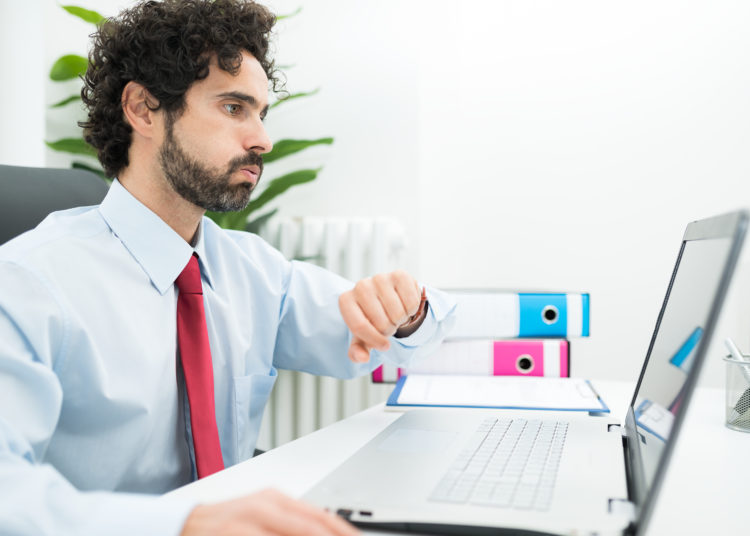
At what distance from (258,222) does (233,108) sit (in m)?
0.68

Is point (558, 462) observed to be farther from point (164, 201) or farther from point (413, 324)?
point (164, 201)

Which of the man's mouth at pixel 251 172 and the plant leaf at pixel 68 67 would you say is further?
the plant leaf at pixel 68 67

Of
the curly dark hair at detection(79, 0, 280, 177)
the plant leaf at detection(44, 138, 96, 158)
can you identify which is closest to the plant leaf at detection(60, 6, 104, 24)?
the plant leaf at detection(44, 138, 96, 158)

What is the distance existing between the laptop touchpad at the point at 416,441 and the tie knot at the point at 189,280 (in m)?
0.32

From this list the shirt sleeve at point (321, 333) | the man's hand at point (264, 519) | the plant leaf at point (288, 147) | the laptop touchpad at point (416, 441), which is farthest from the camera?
the plant leaf at point (288, 147)

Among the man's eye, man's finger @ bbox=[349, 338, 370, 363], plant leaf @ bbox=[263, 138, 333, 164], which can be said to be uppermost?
plant leaf @ bbox=[263, 138, 333, 164]

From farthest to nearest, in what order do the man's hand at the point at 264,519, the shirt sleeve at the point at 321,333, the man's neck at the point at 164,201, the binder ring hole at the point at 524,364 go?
1. the binder ring hole at the point at 524,364
2. the shirt sleeve at the point at 321,333
3. the man's neck at the point at 164,201
4. the man's hand at the point at 264,519

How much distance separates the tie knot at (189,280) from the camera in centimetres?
79

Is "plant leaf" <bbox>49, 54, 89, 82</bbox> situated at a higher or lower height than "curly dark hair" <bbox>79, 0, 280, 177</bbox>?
higher

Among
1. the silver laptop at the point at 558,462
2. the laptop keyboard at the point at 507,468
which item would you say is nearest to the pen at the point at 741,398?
the silver laptop at the point at 558,462

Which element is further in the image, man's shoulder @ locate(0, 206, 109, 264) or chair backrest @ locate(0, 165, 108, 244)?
chair backrest @ locate(0, 165, 108, 244)

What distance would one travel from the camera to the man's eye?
3.03 feet

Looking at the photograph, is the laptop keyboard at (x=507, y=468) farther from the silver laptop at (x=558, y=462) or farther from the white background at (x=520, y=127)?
the white background at (x=520, y=127)

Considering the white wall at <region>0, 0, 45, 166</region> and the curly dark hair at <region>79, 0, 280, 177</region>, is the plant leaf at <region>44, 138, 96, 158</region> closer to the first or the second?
the white wall at <region>0, 0, 45, 166</region>
